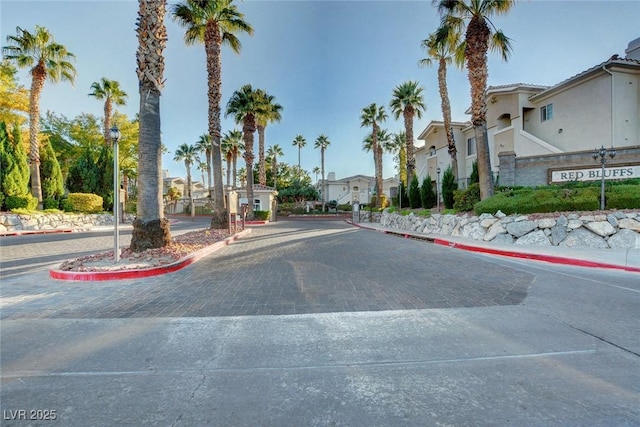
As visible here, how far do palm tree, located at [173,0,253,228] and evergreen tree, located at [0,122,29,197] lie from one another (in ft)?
48.2

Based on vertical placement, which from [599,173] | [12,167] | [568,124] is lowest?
[599,173]

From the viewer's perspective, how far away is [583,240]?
11.4 metres

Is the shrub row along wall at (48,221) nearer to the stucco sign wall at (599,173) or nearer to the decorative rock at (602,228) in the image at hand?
the decorative rock at (602,228)

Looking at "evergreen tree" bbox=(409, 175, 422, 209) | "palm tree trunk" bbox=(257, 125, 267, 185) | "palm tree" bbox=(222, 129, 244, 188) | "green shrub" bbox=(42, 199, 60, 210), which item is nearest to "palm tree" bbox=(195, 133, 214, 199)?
"palm tree" bbox=(222, 129, 244, 188)

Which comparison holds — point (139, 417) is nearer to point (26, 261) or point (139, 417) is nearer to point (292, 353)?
point (292, 353)

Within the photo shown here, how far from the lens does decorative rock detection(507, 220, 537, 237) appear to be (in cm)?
1244

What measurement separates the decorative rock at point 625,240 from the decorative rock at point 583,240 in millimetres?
209

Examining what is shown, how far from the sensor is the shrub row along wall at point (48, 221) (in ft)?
66.8

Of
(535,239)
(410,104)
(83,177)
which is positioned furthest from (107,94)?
(535,239)

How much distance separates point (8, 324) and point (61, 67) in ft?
93.4

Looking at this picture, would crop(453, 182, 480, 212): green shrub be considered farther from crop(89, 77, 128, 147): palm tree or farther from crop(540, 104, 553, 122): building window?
crop(89, 77, 128, 147): palm tree

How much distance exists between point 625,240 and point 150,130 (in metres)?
15.4

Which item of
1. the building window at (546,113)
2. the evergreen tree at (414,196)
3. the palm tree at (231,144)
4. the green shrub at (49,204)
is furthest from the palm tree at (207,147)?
the building window at (546,113)

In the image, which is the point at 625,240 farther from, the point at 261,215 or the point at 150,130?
the point at 261,215
